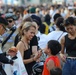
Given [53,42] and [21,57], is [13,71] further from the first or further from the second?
[53,42]

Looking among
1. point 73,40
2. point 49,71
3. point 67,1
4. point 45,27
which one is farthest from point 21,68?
point 67,1

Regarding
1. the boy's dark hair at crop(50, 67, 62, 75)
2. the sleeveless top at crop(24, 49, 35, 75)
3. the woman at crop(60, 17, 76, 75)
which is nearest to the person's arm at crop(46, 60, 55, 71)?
the boy's dark hair at crop(50, 67, 62, 75)

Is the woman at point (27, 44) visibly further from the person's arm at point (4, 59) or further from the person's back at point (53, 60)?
the person's arm at point (4, 59)

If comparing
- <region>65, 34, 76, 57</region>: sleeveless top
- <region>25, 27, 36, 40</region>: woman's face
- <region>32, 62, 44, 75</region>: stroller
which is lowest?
<region>32, 62, 44, 75</region>: stroller

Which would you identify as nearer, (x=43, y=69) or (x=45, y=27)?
(x=43, y=69)

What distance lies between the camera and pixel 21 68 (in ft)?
18.4

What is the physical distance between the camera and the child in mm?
5742

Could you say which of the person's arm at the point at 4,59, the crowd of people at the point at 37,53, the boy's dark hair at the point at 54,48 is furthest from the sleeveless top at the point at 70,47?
the person's arm at the point at 4,59

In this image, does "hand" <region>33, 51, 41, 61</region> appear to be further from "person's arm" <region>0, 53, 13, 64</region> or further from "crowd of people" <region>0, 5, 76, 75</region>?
"person's arm" <region>0, 53, 13, 64</region>

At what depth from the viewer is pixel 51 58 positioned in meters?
5.77

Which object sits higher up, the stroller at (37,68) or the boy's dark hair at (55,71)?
the boy's dark hair at (55,71)

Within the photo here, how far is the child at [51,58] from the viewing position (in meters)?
5.74

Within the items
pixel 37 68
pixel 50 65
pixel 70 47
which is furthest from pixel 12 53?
pixel 70 47

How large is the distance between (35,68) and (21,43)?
1.85 feet
